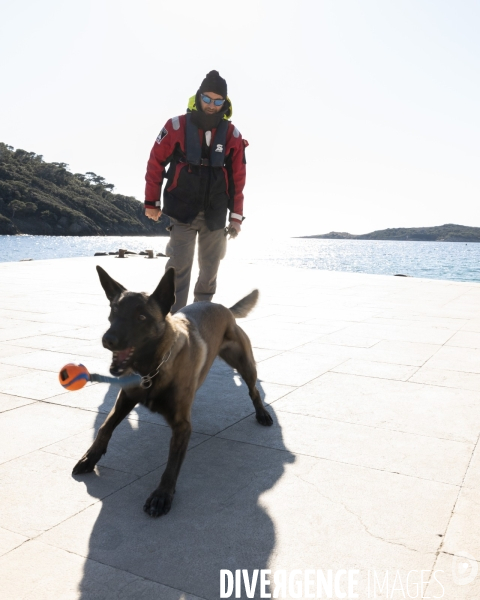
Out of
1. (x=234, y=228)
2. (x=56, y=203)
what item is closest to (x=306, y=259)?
(x=56, y=203)

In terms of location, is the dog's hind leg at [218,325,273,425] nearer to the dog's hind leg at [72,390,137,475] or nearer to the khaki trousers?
the dog's hind leg at [72,390,137,475]

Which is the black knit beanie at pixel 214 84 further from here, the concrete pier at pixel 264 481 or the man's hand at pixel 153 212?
the concrete pier at pixel 264 481

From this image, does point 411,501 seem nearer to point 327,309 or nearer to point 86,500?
point 86,500

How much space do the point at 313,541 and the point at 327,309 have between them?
7316mm

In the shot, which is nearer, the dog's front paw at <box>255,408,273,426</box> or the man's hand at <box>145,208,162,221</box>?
the dog's front paw at <box>255,408,273,426</box>

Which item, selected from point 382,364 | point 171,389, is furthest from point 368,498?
point 382,364

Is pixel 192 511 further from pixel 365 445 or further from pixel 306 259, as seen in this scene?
pixel 306 259

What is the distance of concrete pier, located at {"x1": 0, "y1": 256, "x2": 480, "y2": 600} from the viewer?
2.23 meters

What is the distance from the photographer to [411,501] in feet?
9.33

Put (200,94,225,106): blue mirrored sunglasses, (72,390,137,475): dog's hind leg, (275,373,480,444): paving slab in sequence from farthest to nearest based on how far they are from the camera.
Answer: (200,94,225,106): blue mirrored sunglasses < (275,373,480,444): paving slab < (72,390,137,475): dog's hind leg

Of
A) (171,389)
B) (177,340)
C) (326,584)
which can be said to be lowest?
(326,584)

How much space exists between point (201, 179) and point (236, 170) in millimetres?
424

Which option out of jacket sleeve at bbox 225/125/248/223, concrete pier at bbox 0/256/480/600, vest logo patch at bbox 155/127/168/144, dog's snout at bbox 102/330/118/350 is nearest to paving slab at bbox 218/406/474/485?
concrete pier at bbox 0/256/480/600

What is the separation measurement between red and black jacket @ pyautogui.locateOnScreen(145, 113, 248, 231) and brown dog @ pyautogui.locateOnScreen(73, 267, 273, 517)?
2.33m
